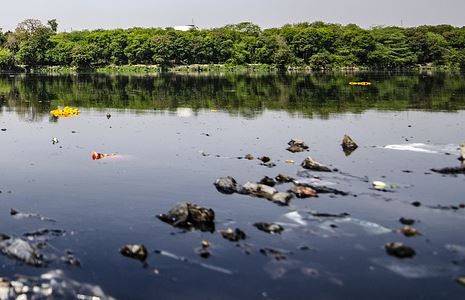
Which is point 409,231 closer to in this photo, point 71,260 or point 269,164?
point 71,260

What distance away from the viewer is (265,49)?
163m

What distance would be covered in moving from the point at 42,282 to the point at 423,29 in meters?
187

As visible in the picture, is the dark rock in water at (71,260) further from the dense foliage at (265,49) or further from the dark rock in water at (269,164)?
the dense foliage at (265,49)

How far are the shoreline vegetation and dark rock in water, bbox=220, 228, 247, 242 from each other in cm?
14202

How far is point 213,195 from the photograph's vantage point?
25.1 metres

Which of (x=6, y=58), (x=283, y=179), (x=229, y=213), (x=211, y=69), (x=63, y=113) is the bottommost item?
(x=229, y=213)

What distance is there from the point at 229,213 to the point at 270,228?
2.61 metres

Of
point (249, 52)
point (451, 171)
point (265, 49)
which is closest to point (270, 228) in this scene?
point (451, 171)

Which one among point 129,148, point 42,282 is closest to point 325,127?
point 129,148

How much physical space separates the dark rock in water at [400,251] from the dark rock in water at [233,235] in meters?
5.07

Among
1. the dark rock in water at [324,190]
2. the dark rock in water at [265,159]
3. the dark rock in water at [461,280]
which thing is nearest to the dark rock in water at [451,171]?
the dark rock in water at [324,190]

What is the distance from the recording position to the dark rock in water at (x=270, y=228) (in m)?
20.0

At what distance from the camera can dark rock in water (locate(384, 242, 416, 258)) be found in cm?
1776

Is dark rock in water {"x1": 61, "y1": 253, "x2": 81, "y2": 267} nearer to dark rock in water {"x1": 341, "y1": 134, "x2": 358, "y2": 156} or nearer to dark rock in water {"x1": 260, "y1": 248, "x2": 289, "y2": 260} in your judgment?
dark rock in water {"x1": 260, "y1": 248, "x2": 289, "y2": 260}
